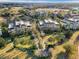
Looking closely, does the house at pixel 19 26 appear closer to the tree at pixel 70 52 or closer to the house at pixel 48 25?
the house at pixel 48 25

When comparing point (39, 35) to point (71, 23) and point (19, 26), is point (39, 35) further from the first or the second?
point (71, 23)

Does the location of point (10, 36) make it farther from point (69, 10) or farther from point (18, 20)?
point (69, 10)

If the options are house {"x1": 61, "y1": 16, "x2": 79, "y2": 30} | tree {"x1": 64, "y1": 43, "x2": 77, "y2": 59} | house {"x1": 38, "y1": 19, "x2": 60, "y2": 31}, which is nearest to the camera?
tree {"x1": 64, "y1": 43, "x2": 77, "y2": 59}

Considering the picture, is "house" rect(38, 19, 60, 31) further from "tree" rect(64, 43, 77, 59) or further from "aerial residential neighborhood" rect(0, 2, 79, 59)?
"tree" rect(64, 43, 77, 59)

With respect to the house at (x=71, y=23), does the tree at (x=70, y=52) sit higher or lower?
lower

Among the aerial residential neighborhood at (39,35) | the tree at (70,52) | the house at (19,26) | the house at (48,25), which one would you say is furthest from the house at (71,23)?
the tree at (70,52)

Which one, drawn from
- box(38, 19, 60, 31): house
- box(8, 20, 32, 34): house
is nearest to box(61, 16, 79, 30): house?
box(38, 19, 60, 31): house

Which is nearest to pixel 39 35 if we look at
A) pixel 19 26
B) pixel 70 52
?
pixel 19 26

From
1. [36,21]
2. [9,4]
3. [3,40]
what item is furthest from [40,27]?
[9,4]
